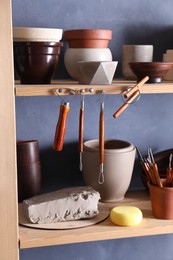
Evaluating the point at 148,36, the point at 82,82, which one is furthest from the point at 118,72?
the point at 82,82

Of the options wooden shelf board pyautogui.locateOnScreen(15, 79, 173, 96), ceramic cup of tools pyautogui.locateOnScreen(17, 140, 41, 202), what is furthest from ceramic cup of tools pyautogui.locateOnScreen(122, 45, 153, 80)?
ceramic cup of tools pyautogui.locateOnScreen(17, 140, 41, 202)

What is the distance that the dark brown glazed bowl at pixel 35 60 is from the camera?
3.79 ft

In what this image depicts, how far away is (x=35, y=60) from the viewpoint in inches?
45.7

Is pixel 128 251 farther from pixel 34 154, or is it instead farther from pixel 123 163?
pixel 34 154

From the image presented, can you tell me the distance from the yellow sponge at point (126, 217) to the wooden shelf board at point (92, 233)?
0.5 inches

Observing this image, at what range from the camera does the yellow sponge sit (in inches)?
47.6

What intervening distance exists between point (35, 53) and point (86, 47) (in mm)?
164

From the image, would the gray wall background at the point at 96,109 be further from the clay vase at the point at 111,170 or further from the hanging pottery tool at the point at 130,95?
the hanging pottery tool at the point at 130,95

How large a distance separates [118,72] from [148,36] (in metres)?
0.14

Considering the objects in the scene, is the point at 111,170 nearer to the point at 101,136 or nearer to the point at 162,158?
the point at 101,136

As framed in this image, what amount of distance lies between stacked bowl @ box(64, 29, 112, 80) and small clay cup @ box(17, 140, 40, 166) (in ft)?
0.73

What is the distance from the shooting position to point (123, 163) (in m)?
1.33

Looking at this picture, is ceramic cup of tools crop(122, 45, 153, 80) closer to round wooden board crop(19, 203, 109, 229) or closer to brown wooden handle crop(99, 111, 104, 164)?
brown wooden handle crop(99, 111, 104, 164)

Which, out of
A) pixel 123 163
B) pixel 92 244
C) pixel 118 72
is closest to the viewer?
pixel 123 163
